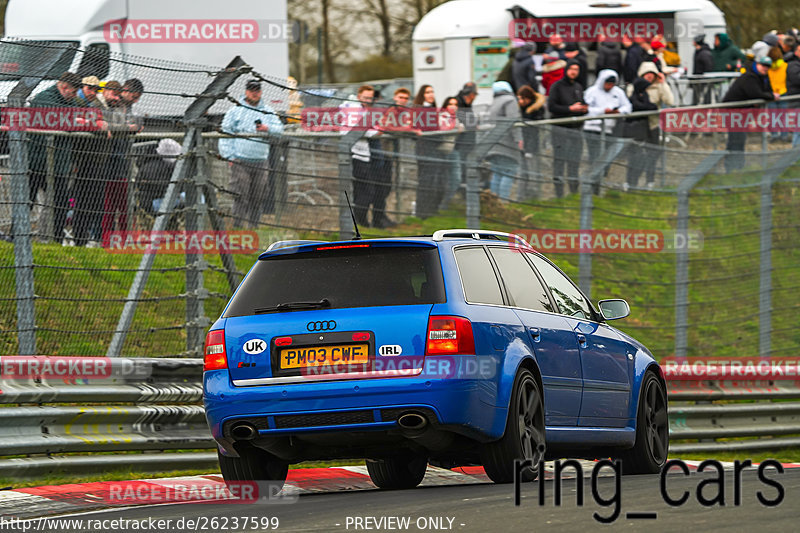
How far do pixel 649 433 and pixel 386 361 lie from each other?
3151 mm

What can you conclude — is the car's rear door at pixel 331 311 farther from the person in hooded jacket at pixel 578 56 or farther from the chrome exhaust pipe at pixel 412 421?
the person in hooded jacket at pixel 578 56

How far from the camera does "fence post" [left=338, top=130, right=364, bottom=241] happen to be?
504 inches

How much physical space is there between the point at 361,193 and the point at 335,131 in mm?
600

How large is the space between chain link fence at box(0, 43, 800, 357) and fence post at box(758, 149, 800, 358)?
0.9 inches

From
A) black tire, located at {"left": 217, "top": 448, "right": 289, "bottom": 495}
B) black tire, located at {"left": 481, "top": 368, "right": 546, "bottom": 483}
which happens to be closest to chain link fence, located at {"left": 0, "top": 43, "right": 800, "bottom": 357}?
black tire, located at {"left": 217, "top": 448, "right": 289, "bottom": 495}

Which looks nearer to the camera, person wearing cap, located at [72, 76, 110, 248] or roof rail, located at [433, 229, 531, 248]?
roof rail, located at [433, 229, 531, 248]

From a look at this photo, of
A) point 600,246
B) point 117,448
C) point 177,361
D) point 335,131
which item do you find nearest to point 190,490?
point 117,448

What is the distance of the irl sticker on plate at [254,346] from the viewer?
8.49 meters

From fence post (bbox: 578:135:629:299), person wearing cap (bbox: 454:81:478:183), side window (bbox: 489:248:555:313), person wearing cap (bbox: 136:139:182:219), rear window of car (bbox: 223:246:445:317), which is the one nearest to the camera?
rear window of car (bbox: 223:246:445:317)

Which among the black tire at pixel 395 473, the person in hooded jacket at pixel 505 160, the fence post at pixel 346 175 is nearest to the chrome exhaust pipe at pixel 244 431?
the black tire at pixel 395 473

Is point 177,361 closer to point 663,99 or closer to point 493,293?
point 493,293

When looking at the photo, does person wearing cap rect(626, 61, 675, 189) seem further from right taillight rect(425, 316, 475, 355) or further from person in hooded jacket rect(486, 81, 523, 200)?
right taillight rect(425, 316, 475, 355)

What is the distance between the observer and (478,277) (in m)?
8.94

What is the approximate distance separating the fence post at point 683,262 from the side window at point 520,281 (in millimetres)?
6626
